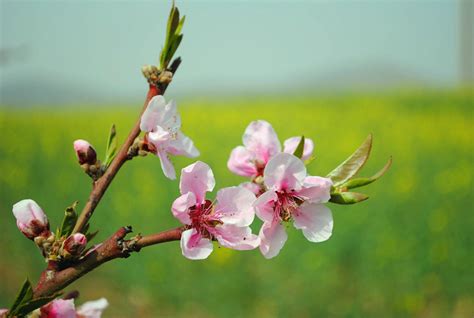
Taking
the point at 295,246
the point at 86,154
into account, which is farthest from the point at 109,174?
the point at 295,246

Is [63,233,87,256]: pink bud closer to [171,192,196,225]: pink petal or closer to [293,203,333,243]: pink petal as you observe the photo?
[171,192,196,225]: pink petal

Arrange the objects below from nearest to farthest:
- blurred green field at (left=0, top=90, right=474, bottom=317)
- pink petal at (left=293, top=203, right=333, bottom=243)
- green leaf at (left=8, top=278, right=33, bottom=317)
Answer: green leaf at (left=8, top=278, right=33, bottom=317), pink petal at (left=293, top=203, right=333, bottom=243), blurred green field at (left=0, top=90, right=474, bottom=317)

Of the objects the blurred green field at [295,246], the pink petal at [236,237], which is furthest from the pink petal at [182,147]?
the blurred green field at [295,246]

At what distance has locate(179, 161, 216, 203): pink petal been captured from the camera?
0.52 meters

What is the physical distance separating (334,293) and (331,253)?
8.6 inches

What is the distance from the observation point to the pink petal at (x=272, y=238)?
0.53 metres

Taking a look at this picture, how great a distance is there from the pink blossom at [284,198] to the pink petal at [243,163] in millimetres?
80

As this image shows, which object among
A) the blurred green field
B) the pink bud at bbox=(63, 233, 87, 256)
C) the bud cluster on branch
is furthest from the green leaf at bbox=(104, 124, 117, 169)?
the blurred green field

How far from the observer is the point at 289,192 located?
55cm

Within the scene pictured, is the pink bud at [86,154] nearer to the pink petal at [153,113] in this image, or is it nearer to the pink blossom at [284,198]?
the pink petal at [153,113]

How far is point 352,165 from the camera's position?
0.57 metres

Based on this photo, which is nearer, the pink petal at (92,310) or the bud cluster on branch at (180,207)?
the bud cluster on branch at (180,207)

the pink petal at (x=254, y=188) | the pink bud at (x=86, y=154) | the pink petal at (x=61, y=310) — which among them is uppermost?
the pink bud at (x=86, y=154)

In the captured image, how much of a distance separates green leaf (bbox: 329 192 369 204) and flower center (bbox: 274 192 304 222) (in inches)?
1.5
